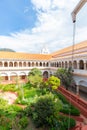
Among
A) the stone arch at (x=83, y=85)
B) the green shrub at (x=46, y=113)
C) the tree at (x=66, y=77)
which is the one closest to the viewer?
the green shrub at (x=46, y=113)

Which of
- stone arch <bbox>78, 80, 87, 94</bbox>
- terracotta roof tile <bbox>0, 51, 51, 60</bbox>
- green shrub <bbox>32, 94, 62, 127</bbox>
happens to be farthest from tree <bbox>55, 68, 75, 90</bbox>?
terracotta roof tile <bbox>0, 51, 51, 60</bbox>

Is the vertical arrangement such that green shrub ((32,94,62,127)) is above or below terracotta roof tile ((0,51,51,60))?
below

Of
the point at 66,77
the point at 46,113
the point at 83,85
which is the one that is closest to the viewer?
the point at 46,113

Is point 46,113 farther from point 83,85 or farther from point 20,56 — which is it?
point 20,56

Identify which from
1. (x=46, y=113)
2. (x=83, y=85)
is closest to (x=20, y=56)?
(x=83, y=85)

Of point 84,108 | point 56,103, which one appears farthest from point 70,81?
point 56,103

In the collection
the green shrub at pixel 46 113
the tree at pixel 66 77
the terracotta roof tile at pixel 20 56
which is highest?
the terracotta roof tile at pixel 20 56

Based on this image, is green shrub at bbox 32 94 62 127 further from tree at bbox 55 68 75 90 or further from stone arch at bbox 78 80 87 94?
tree at bbox 55 68 75 90

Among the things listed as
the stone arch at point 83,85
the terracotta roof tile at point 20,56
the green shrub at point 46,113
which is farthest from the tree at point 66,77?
the terracotta roof tile at point 20,56

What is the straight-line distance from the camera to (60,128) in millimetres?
13227

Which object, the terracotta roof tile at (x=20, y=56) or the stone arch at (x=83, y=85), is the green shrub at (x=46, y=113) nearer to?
the stone arch at (x=83, y=85)

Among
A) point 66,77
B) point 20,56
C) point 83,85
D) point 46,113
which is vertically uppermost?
point 20,56

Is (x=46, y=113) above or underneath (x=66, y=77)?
underneath

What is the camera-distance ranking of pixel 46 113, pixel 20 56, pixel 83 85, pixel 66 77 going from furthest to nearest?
Answer: pixel 20 56, pixel 66 77, pixel 83 85, pixel 46 113
